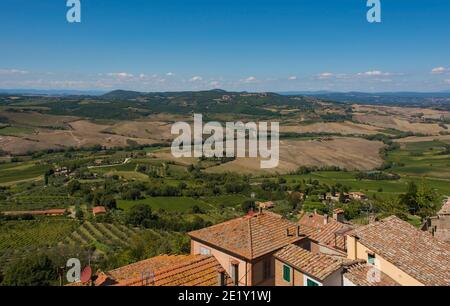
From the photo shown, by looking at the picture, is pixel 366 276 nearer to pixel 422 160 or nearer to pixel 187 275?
pixel 187 275

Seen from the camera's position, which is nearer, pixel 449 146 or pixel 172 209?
pixel 172 209

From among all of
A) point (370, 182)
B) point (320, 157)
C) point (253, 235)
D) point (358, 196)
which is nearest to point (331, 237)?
point (253, 235)

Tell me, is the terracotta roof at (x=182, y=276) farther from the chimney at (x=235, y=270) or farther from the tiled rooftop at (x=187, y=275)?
the chimney at (x=235, y=270)

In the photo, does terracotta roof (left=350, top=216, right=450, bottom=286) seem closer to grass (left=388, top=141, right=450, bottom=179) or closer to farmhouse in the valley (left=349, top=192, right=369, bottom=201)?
farmhouse in the valley (left=349, top=192, right=369, bottom=201)

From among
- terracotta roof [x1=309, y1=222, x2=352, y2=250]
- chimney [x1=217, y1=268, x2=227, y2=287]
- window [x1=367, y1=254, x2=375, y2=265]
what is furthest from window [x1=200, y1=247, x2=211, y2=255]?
window [x1=367, y1=254, x2=375, y2=265]

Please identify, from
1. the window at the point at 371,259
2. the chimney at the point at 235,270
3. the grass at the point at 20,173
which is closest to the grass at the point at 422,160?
the window at the point at 371,259
